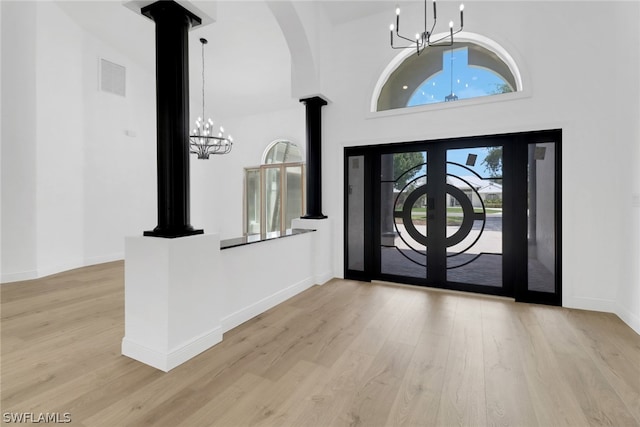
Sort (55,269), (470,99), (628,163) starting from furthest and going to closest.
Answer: (55,269) → (470,99) → (628,163)

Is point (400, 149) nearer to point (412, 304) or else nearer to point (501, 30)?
point (501, 30)

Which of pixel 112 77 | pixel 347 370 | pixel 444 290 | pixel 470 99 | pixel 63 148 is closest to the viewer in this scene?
pixel 347 370

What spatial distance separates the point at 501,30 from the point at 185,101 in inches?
148

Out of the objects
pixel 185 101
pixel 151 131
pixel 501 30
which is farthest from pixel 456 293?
pixel 151 131

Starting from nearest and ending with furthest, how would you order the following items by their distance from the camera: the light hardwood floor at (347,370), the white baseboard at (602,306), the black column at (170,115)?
the light hardwood floor at (347,370), the black column at (170,115), the white baseboard at (602,306)

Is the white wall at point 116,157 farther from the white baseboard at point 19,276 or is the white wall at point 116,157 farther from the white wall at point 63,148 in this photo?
the white baseboard at point 19,276

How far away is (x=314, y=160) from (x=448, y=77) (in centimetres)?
216

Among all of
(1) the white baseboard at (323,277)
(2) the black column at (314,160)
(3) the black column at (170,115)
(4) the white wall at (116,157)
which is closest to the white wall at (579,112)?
(2) the black column at (314,160)

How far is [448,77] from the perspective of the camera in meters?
3.97

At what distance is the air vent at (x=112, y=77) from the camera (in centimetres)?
548

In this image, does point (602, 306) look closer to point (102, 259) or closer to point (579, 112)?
point (579, 112)

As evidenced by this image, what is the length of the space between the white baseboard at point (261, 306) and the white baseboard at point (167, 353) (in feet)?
0.97

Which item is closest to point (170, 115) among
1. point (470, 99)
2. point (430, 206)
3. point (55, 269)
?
point (430, 206)

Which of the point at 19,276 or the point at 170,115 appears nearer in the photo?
the point at 170,115
